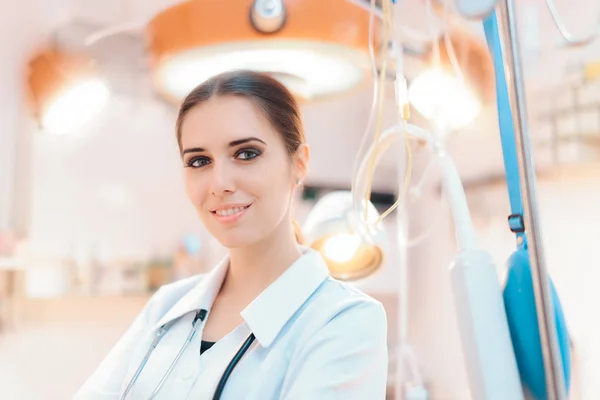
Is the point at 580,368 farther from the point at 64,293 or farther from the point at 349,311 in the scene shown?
the point at 64,293

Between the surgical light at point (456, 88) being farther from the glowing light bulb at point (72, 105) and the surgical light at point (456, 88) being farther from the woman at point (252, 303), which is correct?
the glowing light bulb at point (72, 105)

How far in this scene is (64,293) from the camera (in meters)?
1.86

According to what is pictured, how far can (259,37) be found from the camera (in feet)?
2.65

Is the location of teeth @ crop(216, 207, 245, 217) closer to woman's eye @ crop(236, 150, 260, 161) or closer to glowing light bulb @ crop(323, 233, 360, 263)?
woman's eye @ crop(236, 150, 260, 161)

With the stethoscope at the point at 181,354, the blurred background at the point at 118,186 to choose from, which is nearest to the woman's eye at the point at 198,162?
the stethoscope at the point at 181,354

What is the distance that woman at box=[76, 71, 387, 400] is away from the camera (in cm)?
76

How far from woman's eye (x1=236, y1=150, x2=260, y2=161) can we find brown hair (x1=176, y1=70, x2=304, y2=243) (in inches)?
2.2

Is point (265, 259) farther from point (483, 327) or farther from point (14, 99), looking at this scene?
point (14, 99)

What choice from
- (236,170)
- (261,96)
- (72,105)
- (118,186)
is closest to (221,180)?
(236,170)

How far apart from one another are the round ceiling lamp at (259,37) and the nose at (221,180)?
165 mm

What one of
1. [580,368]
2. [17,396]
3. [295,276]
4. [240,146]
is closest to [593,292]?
[580,368]

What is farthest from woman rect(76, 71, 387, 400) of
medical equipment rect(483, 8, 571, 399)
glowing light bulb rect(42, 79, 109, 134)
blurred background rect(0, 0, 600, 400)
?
→ glowing light bulb rect(42, 79, 109, 134)

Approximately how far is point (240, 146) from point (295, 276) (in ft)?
0.68

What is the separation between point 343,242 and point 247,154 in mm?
283
